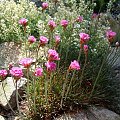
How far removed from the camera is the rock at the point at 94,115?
3939 millimetres

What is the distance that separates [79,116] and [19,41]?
5.46 ft

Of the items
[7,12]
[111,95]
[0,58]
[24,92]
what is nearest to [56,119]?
[24,92]

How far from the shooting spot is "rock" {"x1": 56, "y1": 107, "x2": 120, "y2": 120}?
394 centimetres

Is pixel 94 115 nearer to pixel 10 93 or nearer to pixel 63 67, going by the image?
pixel 63 67

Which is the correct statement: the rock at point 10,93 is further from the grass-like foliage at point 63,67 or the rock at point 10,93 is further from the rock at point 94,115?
the rock at point 94,115

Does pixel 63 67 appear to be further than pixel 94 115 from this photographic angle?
Yes

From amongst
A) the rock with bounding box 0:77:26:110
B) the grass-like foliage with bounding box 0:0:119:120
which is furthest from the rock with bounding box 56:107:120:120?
the rock with bounding box 0:77:26:110

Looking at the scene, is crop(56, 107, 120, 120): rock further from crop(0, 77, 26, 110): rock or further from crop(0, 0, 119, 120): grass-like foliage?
crop(0, 77, 26, 110): rock

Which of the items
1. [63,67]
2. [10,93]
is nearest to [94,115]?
[63,67]

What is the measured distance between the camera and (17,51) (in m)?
5.05

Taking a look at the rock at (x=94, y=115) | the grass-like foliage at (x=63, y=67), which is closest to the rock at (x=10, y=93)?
the grass-like foliage at (x=63, y=67)

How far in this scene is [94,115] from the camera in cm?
407

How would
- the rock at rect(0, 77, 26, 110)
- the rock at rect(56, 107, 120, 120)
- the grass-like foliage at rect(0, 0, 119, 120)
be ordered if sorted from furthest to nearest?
the rock at rect(0, 77, 26, 110)
the rock at rect(56, 107, 120, 120)
the grass-like foliage at rect(0, 0, 119, 120)

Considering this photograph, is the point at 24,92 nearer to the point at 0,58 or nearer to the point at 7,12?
the point at 0,58
